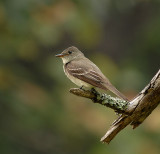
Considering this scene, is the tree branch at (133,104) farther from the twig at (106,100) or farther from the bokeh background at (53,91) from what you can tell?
the bokeh background at (53,91)

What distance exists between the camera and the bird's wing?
288 inches

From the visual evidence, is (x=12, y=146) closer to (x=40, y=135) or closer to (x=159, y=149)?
(x=40, y=135)

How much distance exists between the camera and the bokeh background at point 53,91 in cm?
1102

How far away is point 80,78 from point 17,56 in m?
5.22

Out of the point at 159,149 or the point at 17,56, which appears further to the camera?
the point at 17,56

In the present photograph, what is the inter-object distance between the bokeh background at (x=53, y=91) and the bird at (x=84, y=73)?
74.8 inches

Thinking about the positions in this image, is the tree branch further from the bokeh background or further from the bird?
the bokeh background

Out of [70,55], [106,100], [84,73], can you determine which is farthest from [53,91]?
[106,100]

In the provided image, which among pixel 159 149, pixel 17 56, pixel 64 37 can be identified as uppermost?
pixel 64 37

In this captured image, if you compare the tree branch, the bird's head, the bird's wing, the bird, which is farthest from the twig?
the bird's head

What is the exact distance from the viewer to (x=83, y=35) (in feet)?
40.5

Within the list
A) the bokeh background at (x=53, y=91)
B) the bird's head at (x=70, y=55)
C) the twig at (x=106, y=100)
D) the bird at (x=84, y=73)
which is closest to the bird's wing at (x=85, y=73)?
the bird at (x=84, y=73)

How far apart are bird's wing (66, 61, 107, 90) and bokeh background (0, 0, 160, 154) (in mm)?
2426

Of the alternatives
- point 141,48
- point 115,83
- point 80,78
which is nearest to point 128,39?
point 141,48
